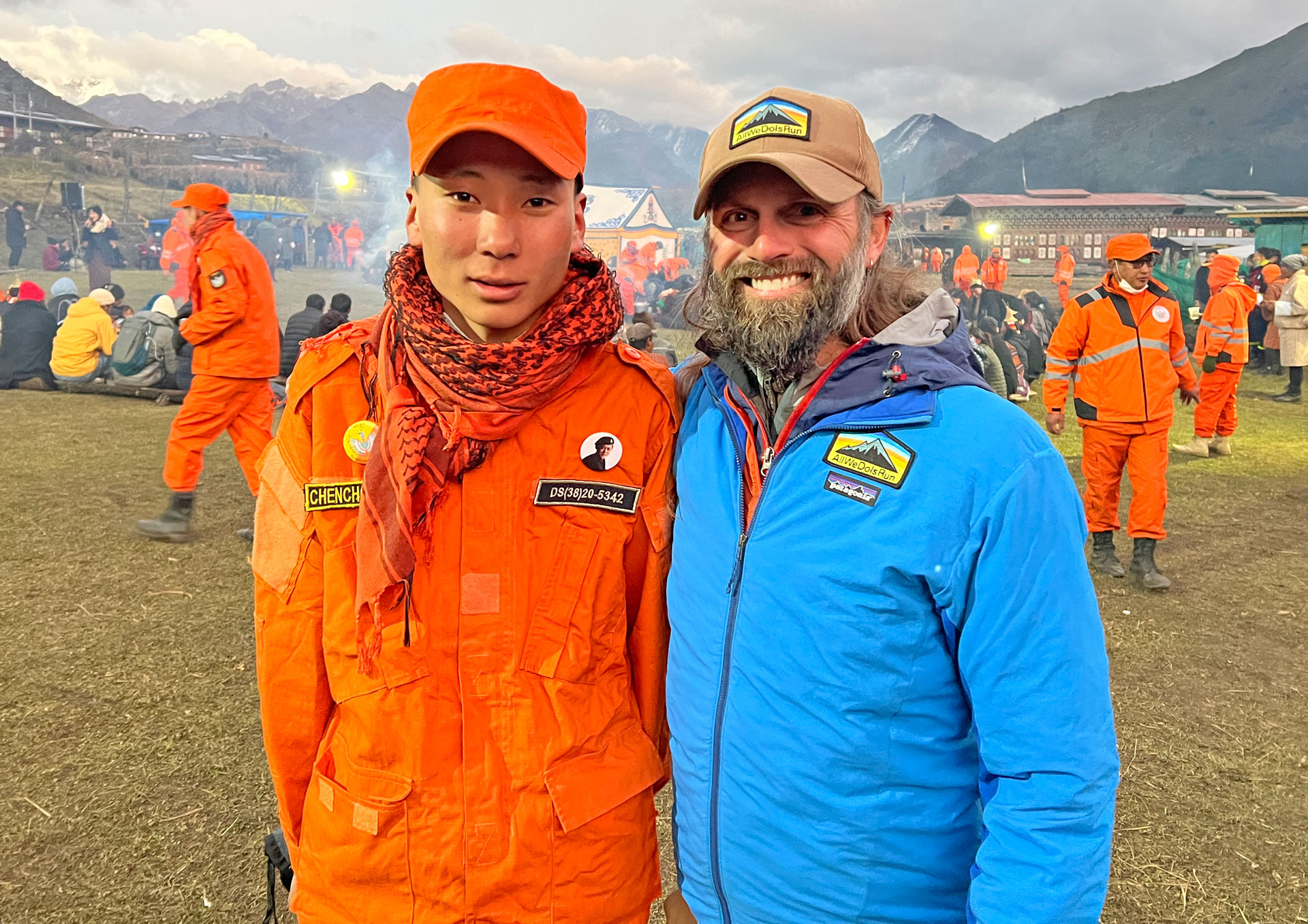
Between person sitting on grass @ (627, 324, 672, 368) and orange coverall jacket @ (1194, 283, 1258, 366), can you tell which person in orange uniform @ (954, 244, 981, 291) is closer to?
orange coverall jacket @ (1194, 283, 1258, 366)

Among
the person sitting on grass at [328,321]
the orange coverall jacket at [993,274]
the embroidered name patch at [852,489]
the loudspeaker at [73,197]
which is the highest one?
the loudspeaker at [73,197]

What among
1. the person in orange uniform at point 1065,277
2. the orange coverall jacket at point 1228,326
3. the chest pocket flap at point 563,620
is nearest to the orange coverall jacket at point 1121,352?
the orange coverall jacket at point 1228,326

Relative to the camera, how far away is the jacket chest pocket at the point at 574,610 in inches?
55.4

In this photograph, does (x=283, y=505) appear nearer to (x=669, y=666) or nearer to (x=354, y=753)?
(x=354, y=753)

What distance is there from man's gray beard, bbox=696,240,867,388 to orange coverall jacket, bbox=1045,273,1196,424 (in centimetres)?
459

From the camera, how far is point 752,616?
4.41ft

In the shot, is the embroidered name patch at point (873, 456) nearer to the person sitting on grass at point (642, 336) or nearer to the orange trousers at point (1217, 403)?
the person sitting on grass at point (642, 336)

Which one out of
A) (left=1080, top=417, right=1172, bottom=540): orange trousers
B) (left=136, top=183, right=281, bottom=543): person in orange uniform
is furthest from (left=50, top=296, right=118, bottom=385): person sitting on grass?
(left=1080, top=417, right=1172, bottom=540): orange trousers

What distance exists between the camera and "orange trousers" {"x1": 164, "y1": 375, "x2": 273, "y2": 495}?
548 centimetres

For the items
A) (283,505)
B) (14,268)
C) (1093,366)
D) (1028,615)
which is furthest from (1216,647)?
(14,268)

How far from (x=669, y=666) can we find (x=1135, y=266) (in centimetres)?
527

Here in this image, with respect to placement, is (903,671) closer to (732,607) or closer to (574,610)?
(732,607)

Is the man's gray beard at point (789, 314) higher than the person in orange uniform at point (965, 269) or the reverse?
the reverse

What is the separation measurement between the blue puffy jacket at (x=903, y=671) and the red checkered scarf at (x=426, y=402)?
1.22 ft
